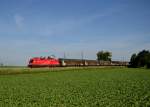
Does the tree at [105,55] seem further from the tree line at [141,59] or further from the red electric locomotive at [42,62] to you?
the red electric locomotive at [42,62]

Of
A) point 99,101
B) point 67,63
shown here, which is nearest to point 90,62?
point 67,63

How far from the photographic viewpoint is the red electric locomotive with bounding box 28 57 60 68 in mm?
75175

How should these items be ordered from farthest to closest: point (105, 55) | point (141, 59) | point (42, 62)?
point (105, 55)
point (141, 59)
point (42, 62)

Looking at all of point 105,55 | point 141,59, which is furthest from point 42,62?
point 105,55

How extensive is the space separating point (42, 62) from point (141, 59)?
6141 centimetres

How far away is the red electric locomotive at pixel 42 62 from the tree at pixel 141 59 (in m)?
54.2

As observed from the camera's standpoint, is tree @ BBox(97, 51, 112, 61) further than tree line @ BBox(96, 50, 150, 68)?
Yes

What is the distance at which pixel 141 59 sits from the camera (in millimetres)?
120375

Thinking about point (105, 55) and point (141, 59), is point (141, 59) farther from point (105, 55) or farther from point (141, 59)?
point (105, 55)

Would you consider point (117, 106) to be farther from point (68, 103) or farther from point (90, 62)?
point (90, 62)

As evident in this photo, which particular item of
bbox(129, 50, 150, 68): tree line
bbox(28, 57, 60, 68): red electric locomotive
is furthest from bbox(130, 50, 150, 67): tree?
bbox(28, 57, 60, 68): red electric locomotive

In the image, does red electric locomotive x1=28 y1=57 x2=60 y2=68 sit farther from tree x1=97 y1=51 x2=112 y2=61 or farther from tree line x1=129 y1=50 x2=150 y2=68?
tree x1=97 y1=51 x2=112 y2=61

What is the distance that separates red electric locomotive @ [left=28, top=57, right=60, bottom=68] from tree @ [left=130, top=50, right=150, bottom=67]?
54241mm

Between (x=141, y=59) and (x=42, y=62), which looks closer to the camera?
(x=42, y=62)
